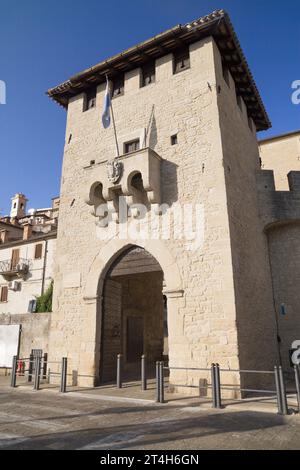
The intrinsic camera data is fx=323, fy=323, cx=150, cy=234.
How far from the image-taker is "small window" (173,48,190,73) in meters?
10.8

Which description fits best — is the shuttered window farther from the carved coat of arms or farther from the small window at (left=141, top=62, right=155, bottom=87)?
the small window at (left=141, top=62, right=155, bottom=87)

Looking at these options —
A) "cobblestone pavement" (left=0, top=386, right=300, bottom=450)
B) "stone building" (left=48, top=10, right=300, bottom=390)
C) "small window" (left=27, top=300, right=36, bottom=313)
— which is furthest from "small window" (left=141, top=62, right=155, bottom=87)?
"small window" (left=27, top=300, right=36, bottom=313)

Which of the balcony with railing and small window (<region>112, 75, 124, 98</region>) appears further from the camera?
the balcony with railing

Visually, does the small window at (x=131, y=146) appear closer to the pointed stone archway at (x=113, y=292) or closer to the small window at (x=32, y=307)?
the pointed stone archway at (x=113, y=292)

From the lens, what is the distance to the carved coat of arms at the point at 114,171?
985 centimetres

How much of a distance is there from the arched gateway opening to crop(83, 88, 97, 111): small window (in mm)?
6332

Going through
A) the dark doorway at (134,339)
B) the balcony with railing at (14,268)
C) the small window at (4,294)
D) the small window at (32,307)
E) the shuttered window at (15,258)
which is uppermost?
the shuttered window at (15,258)

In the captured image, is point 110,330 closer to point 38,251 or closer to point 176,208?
point 176,208

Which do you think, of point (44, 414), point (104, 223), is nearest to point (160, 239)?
point (104, 223)

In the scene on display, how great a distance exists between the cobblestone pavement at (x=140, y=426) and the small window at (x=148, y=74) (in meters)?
10.1

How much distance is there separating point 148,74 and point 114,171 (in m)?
4.31

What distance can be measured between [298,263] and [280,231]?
1.33 meters

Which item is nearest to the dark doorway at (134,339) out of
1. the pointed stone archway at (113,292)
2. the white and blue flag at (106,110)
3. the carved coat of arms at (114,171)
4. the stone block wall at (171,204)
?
the pointed stone archway at (113,292)

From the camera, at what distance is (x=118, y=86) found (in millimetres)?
12211
